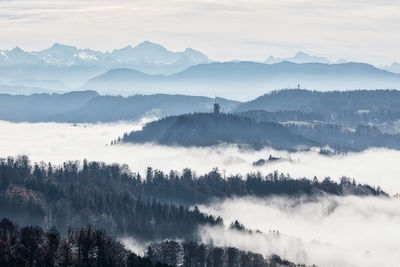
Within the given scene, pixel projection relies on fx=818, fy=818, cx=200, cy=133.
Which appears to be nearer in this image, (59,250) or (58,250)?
(59,250)

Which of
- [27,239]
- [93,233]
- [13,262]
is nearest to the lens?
[13,262]

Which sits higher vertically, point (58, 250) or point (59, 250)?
point (59, 250)

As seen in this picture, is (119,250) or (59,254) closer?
(59,254)

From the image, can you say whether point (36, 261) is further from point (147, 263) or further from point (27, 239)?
point (147, 263)

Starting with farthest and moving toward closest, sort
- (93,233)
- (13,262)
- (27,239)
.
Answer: (93,233)
(27,239)
(13,262)

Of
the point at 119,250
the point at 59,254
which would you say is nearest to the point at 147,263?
the point at 119,250

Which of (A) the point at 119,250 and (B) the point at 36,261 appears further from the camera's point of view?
(A) the point at 119,250

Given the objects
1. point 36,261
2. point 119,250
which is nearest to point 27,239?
point 36,261

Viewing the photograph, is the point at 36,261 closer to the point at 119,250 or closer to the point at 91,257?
the point at 91,257

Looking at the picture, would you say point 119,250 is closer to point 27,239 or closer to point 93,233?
point 93,233
